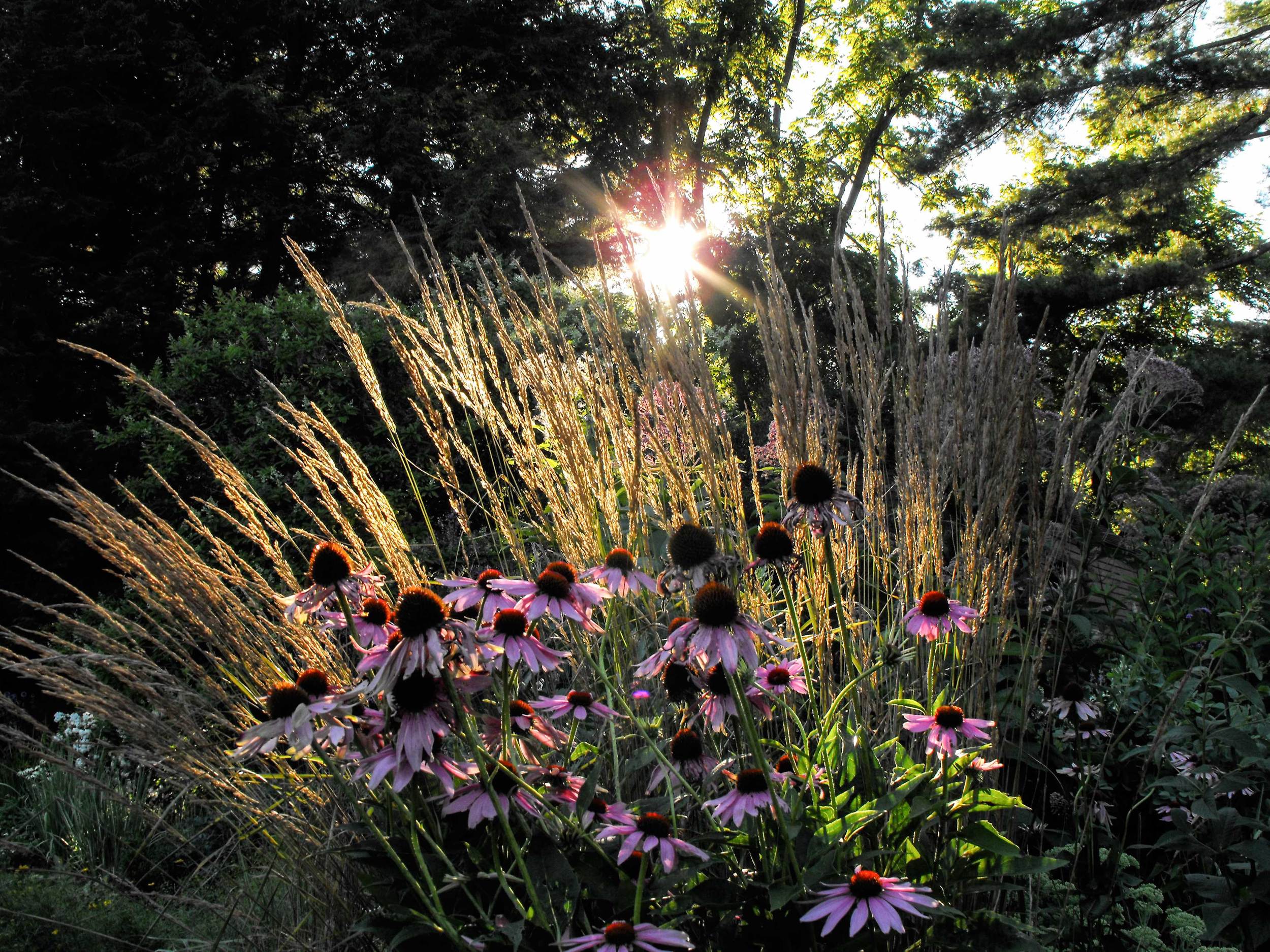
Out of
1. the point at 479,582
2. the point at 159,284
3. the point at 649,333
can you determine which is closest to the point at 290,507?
the point at 649,333

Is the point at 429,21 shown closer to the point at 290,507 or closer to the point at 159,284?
the point at 159,284

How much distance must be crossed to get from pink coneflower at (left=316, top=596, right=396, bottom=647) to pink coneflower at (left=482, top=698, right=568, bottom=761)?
0.18 metres

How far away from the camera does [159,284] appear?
10172 mm

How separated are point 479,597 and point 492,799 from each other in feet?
0.76

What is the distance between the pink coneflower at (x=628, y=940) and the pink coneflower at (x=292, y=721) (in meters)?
0.36

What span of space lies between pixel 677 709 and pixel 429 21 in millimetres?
10938

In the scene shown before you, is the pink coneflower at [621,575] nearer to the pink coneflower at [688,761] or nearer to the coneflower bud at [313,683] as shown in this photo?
the pink coneflower at [688,761]

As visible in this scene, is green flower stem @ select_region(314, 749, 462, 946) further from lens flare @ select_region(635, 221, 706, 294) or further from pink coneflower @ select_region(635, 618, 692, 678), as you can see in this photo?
lens flare @ select_region(635, 221, 706, 294)

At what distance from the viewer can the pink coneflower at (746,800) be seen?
1.05 meters

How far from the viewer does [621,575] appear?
45.9 inches

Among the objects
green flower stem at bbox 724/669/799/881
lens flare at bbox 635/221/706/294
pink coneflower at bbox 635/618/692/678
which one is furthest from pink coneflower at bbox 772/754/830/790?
lens flare at bbox 635/221/706/294

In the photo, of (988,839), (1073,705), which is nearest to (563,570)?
(988,839)

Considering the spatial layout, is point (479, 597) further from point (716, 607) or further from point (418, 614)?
point (716, 607)

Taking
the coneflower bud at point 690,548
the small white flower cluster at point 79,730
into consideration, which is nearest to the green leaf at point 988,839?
the coneflower bud at point 690,548
